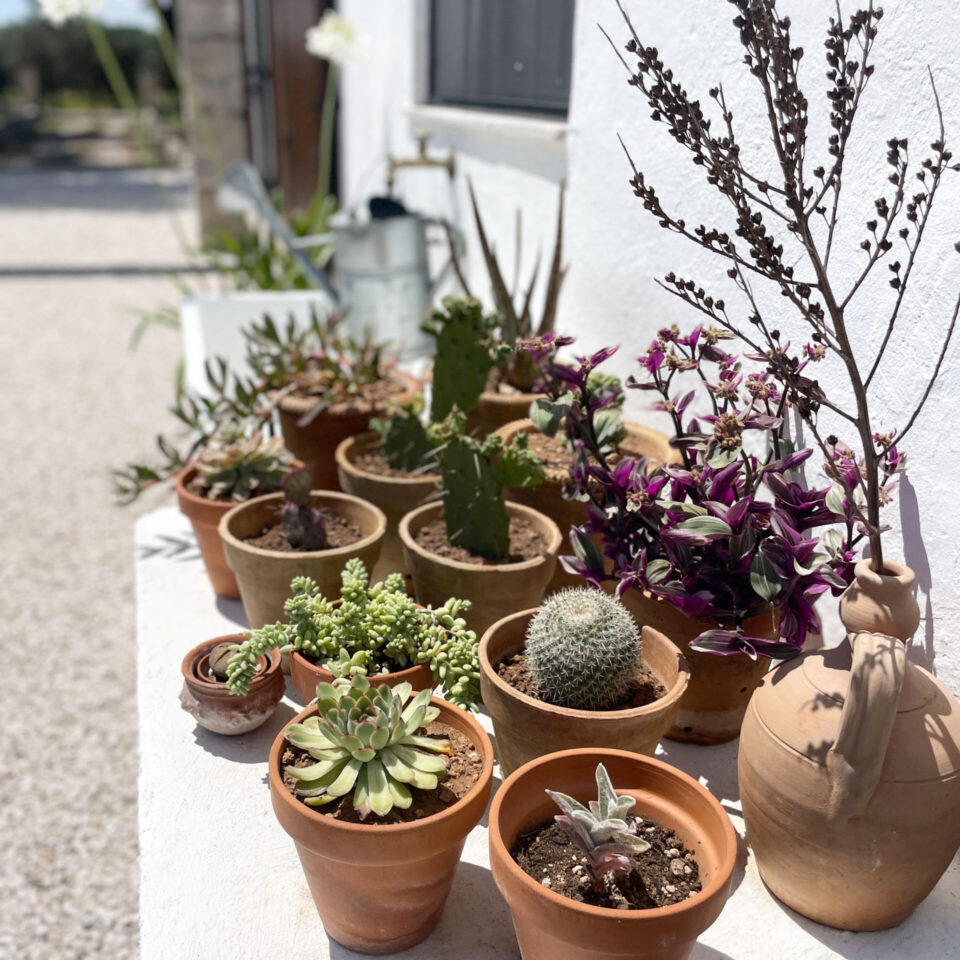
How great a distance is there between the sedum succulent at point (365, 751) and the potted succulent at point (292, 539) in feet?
1.52

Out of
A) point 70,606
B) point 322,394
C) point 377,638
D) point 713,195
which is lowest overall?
point 70,606

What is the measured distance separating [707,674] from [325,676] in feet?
1.85

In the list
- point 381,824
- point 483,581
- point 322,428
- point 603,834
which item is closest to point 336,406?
point 322,428

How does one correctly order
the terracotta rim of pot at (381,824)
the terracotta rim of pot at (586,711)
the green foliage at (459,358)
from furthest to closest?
the green foliage at (459,358) < the terracotta rim of pot at (586,711) < the terracotta rim of pot at (381,824)

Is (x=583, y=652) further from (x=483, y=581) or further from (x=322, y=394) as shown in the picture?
(x=322, y=394)

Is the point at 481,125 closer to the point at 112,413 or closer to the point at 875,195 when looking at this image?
the point at 875,195

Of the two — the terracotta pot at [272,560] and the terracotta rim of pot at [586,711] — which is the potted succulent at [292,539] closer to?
the terracotta pot at [272,560]

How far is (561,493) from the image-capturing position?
1737mm

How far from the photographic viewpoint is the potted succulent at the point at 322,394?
209 cm

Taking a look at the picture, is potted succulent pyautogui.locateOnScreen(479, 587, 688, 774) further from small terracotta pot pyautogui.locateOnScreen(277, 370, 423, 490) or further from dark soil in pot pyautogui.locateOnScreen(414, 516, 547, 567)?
small terracotta pot pyautogui.locateOnScreen(277, 370, 423, 490)

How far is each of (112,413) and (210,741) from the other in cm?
404

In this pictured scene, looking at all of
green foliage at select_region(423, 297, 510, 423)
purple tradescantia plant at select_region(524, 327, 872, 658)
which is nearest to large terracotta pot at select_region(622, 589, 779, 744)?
purple tradescantia plant at select_region(524, 327, 872, 658)

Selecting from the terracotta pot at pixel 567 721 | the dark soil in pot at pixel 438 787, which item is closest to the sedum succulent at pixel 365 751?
the dark soil in pot at pixel 438 787

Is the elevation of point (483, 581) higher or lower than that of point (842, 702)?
lower
